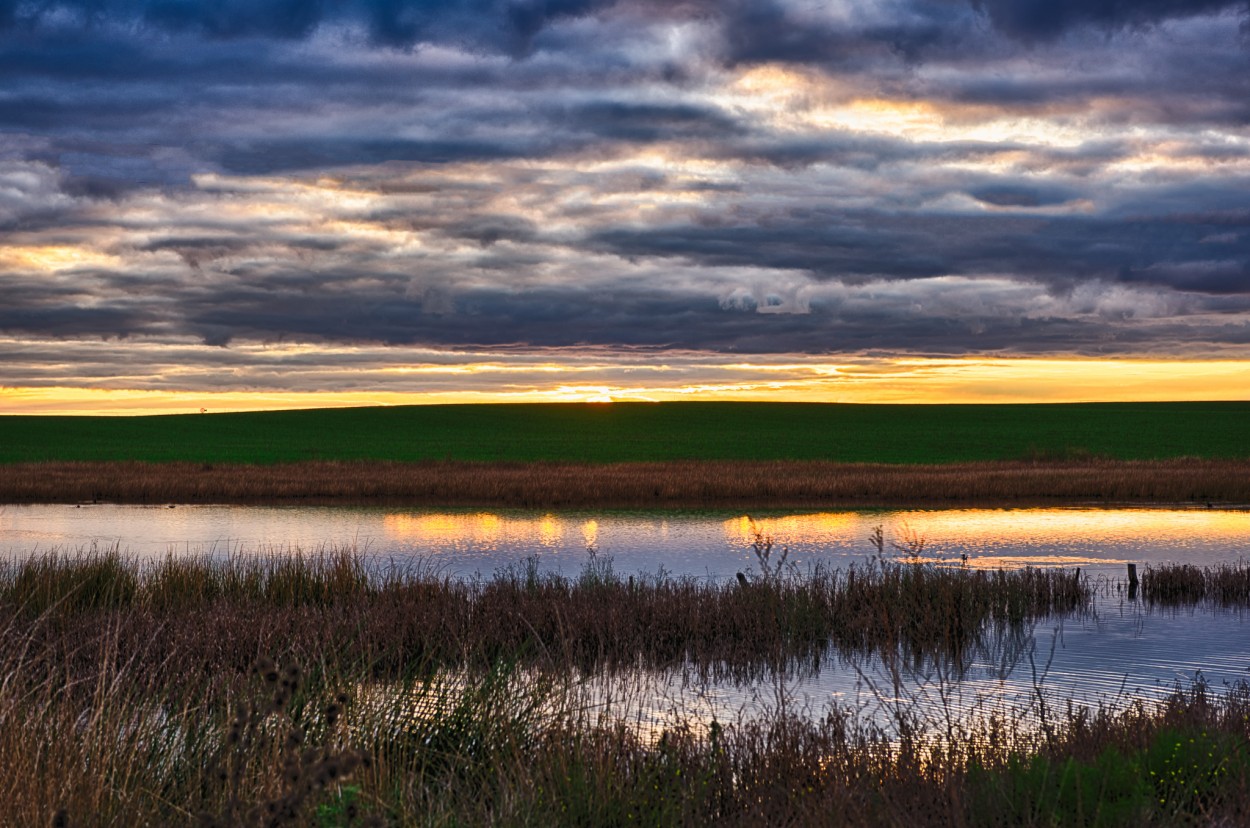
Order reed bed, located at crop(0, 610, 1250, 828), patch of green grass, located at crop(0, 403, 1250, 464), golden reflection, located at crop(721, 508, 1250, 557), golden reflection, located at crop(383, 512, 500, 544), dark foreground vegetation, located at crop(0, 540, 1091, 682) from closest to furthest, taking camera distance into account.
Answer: reed bed, located at crop(0, 610, 1250, 828) < dark foreground vegetation, located at crop(0, 540, 1091, 682) < golden reflection, located at crop(721, 508, 1250, 557) < golden reflection, located at crop(383, 512, 500, 544) < patch of green grass, located at crop(0, 403, 1250, 464)

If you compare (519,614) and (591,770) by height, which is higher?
(591,770)

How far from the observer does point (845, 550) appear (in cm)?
3095

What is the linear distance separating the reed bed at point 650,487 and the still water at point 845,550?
482cm

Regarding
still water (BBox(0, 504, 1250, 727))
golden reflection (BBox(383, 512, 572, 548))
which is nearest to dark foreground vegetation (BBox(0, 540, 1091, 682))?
still water (BBox(0, 504, 1250, 727))

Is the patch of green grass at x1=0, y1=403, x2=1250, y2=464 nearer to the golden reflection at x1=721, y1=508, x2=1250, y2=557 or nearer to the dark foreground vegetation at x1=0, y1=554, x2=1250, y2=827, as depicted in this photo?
the golden reflection at x1=721, y1=508, x2=1250, y2=557

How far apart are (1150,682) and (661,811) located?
29.1 feet

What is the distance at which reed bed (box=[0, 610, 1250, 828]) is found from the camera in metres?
7.20

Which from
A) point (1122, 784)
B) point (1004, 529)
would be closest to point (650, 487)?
point (1004, 529)

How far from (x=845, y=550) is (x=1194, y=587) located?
1034cm

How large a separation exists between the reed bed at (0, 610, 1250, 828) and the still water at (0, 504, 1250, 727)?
94 cm

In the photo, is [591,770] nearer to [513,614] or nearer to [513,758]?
[513,758]

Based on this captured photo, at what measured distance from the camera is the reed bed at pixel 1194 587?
21.2m

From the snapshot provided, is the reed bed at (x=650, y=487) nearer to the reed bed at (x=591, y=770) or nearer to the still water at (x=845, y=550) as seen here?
the still water at (x=845, y=550)

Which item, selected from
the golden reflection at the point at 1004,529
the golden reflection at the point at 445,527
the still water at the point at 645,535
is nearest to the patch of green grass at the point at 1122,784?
the still water at the point at 645,535
